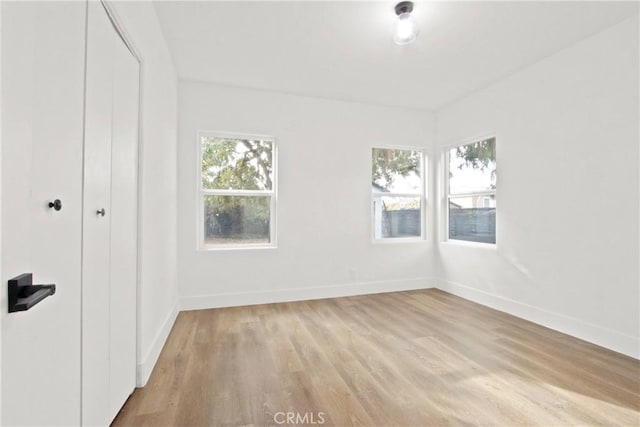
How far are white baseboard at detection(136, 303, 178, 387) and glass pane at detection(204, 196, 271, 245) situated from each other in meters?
1.02

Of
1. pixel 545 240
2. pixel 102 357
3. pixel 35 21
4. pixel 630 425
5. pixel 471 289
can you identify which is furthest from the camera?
pixel 471 289

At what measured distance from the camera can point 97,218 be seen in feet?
4.46

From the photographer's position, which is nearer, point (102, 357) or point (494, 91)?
point (102, 357)

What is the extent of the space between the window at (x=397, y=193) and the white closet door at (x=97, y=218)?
127 inches

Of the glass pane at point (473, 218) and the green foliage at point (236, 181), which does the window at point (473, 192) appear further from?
the green foliage at point (236, 181)

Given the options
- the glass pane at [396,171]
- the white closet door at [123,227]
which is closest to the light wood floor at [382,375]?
the white closet door at [123,227]

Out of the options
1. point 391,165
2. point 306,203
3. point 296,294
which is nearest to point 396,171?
point 391,165

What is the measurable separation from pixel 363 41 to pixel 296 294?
2.84 m

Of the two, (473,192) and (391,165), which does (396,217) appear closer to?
Result: (391,165)

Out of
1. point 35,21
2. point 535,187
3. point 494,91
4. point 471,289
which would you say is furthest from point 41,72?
point 471,289

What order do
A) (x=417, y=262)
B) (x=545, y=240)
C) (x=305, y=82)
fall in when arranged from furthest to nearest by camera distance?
(x=417, y=262) → (x=305, y=82) → (x=545, y=240)

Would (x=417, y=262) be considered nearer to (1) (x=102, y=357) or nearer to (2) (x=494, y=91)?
(2) (x=494, y=91)

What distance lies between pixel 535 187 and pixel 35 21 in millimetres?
3694

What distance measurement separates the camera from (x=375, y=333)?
2.72m
